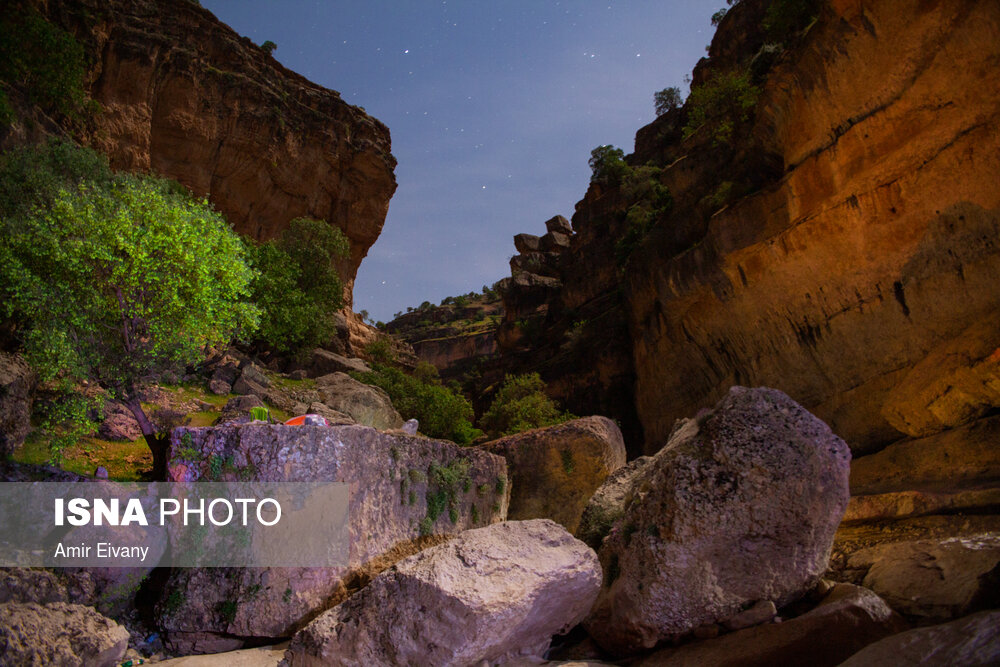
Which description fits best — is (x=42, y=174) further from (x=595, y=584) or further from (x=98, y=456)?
Answer: (x=595, y=584)

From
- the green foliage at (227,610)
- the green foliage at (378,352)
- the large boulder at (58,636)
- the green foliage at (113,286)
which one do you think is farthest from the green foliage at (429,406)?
the large boulder at (58,636)

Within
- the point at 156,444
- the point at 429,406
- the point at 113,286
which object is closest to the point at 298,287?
the point at 429,406

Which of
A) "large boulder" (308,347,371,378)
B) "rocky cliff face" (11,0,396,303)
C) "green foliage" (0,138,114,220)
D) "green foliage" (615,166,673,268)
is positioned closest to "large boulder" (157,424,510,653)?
"green foliage" (0,138,114,220)

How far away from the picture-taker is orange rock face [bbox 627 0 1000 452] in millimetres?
14367

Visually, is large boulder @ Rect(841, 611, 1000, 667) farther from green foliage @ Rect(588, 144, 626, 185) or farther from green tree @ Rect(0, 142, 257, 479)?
green foliage @ Rect(588, 144, 626, 185)

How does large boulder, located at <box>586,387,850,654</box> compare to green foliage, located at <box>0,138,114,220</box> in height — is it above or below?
below

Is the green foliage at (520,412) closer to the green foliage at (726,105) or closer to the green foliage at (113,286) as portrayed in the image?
the green foliage at (726,105)

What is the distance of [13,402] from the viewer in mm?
10516

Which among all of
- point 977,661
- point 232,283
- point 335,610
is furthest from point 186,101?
point 977,661

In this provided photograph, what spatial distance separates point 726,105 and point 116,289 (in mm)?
29914

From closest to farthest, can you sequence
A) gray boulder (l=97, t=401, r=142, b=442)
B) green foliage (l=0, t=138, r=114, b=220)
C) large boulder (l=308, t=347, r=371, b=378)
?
gray boulder (l=97, t=401, r=142, b=442)
green foliage (l=0, t=138, r=114, b=220)
large boulder (l=308, t=347, r=371, b=378)

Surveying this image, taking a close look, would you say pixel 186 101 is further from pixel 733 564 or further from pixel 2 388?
pixel 733 564

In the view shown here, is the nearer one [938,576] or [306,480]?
[938,576]

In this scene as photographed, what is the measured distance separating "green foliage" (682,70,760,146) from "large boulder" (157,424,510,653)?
2458 centimetres
